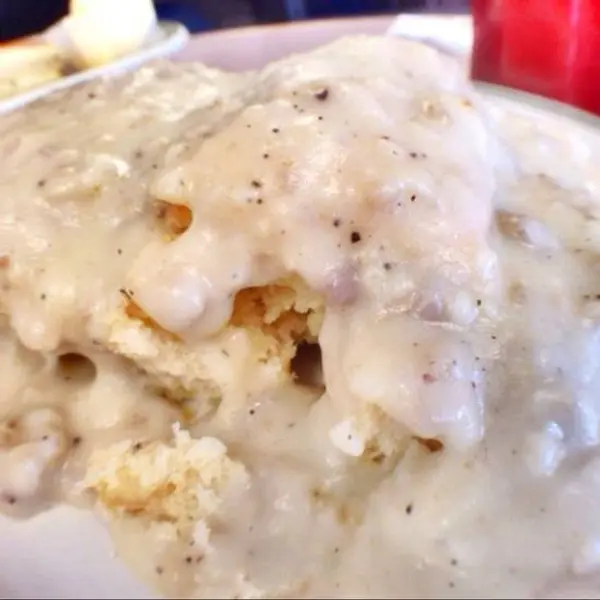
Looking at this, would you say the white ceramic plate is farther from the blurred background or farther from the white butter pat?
the blurred background

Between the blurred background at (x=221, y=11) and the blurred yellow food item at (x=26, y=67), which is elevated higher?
the blurred yellow food item at (x=26, y=67)

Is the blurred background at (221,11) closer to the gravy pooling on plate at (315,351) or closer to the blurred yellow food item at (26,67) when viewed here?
the blurred yellow food item at (26,67)

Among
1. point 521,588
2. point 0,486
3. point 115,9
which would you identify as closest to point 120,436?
point 0,486

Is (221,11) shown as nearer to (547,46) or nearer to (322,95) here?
(547,46)

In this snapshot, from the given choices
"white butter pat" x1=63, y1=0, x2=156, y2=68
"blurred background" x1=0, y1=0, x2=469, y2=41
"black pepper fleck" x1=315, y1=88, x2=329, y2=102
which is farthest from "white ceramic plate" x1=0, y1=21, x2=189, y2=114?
"blurred background" x1=0, y1=0, x2=469, y2=41

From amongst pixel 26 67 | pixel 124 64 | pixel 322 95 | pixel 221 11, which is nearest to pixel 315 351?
pixel 322 95

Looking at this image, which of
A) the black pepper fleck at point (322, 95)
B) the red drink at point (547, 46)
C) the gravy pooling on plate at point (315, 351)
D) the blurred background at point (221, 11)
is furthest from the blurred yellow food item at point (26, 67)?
the blurred background at point (221, 11)

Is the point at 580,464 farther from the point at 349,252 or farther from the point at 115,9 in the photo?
the point at 115,9
